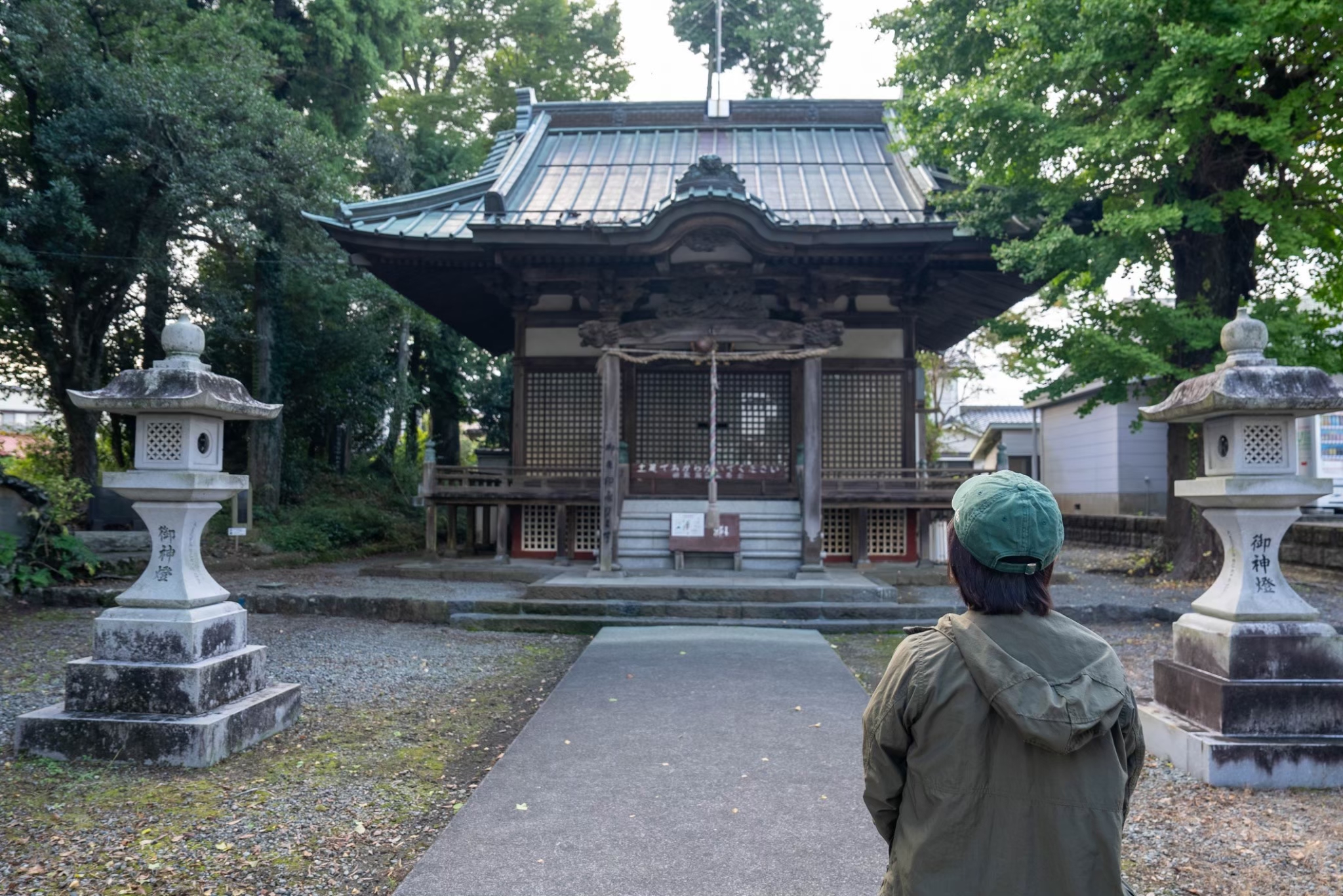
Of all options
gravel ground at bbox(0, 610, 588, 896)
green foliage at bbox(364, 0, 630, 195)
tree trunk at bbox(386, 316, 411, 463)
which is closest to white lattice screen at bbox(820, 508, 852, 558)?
gravel ground at bbox(0, 610, 588, 896)

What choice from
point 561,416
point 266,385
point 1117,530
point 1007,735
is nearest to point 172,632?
point 1007,735

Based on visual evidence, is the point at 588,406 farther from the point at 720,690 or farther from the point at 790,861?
the point at 790,861

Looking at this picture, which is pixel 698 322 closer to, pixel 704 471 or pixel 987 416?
pixel 704 471

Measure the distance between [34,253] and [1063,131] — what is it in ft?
43.1

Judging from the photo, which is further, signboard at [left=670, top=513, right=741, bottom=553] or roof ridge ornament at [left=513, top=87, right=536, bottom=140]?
roof ridge ornament at [left=513, top=87, right=536, bottom=140]

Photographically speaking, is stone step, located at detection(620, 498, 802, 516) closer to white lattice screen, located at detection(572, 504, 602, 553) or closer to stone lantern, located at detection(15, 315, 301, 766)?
white lattice screen, located at detection(572, 504, 602, 553)

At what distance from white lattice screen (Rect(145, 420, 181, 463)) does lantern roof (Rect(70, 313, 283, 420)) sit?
8 cm

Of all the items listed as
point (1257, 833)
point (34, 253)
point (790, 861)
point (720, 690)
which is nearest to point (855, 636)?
point (720, 690)

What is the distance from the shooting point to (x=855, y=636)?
7.96 m

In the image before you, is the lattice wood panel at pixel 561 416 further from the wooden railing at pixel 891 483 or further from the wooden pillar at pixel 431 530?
the wooden railing at pixel 891 483

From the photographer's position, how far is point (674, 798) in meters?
3.63

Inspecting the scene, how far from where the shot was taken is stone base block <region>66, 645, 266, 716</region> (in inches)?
168

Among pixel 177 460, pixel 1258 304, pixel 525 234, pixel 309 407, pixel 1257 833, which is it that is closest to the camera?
pixel 1257 833

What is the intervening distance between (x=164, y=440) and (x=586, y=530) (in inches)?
296
